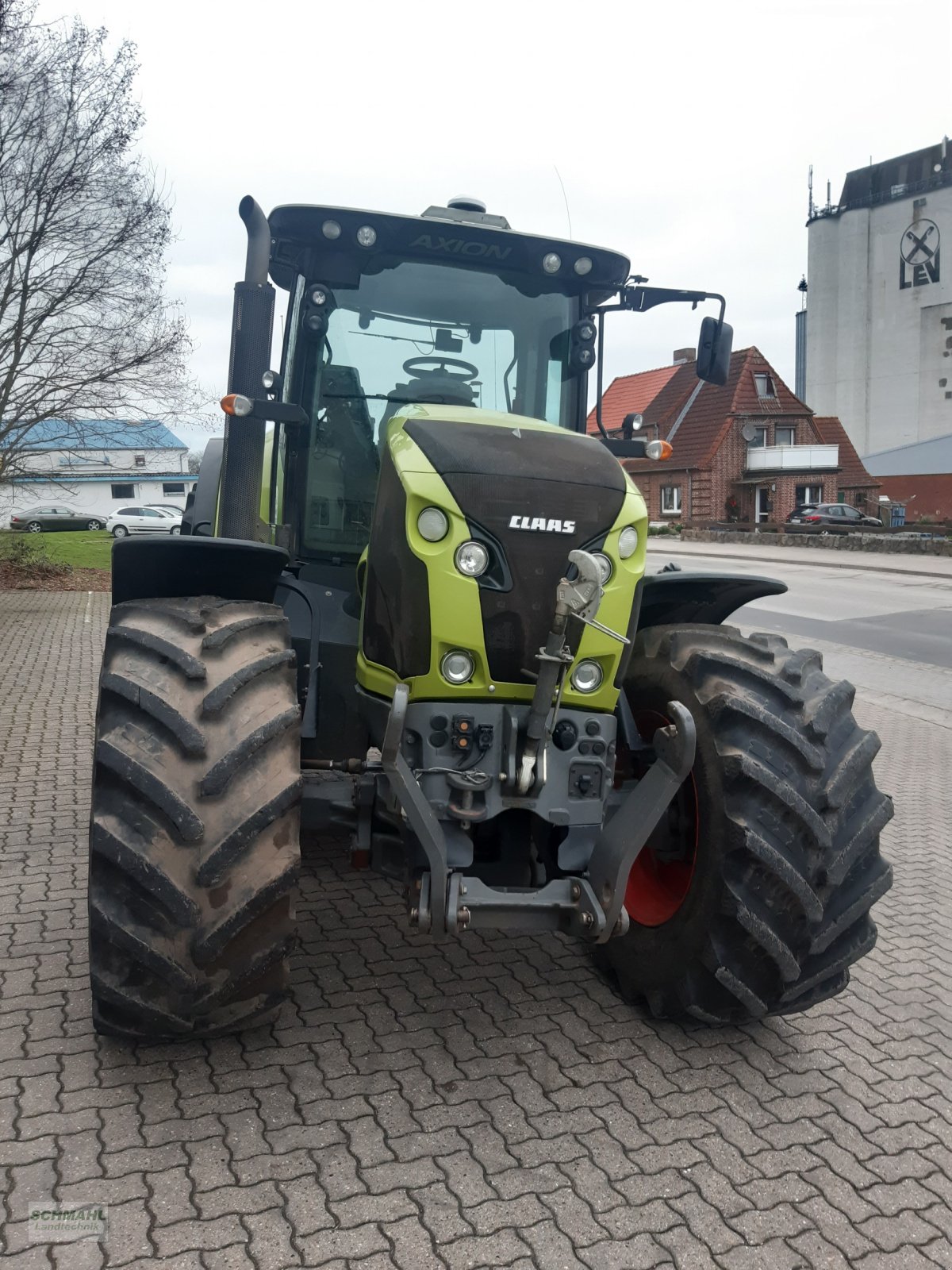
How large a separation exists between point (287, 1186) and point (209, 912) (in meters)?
0.69

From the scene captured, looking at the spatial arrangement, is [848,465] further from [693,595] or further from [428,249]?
[428,249]

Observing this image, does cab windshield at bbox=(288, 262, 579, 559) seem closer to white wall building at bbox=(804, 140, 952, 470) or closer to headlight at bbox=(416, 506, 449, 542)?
headlight at bbox=(416, 506, 449, 542)

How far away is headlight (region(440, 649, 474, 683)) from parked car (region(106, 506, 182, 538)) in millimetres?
42052

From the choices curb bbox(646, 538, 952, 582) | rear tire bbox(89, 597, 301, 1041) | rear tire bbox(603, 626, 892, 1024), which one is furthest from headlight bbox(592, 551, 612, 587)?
curb bbox(646, 538, 952, 582)

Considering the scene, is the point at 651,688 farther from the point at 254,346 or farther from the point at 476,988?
the point at 254,346

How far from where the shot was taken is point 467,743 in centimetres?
312

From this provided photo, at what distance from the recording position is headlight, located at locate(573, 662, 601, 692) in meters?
3.19

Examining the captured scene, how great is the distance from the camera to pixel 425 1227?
2518mm

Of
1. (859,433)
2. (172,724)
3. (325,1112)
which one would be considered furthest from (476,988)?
(859,433)

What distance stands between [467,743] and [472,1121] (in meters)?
1.03

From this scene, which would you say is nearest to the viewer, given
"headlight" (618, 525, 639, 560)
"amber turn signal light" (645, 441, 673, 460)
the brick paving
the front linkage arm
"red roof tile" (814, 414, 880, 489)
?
the brick paving

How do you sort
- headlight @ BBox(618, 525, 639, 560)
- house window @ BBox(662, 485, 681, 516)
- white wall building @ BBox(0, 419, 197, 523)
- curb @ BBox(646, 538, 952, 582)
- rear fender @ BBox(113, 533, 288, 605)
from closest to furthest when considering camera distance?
1. headlight @ BBox(618, 525, 639, 560)
2. rear fender @ BBox(113, 533, 288, 605)
3. white wall building @ BBox(0, 419, 197, 523)
4. curb @ BBox(646, 538, 952, 582)
5. house window @ BBox(662, 485, 681, 516)

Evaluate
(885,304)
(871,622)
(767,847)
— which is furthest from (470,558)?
(885,304)

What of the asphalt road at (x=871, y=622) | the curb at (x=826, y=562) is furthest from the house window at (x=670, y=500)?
the asphalt road at (x=871, y=622)
